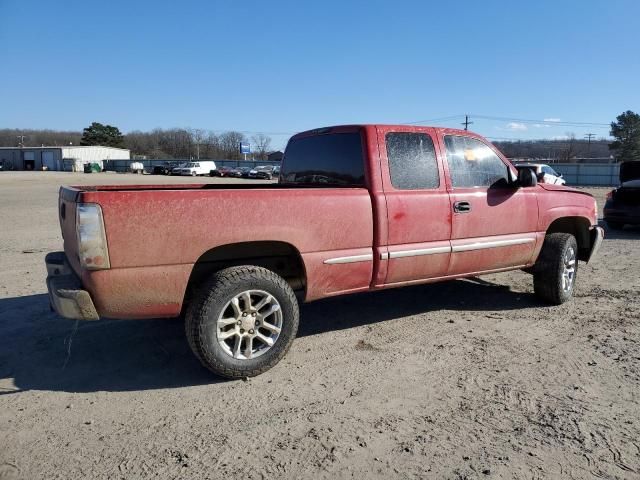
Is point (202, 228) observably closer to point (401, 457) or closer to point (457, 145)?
point (401, 457)

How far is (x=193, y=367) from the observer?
3.97 meters

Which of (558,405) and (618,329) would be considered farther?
(618,329)

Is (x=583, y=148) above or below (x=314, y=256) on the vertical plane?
above

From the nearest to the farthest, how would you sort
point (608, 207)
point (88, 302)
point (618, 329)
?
1. point (88, 302)
2. point (618, 329)
3. point (608, 207)

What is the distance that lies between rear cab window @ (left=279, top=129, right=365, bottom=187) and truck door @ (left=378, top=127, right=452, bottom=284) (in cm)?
23

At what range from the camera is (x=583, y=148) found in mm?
95312

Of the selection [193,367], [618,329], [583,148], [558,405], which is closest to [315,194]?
[193,367]

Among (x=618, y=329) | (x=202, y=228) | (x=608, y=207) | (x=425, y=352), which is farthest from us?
(x=608, y=207)

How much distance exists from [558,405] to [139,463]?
2.65 metres

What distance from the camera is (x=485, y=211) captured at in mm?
4941

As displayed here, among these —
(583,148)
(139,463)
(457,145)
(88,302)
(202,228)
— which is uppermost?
(583,148)

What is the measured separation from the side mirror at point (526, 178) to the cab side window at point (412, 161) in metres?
1.03

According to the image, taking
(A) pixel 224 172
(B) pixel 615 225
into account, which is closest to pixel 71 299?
(B) pixel 615 225

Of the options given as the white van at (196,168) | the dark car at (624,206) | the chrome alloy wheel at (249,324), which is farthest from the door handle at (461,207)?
the white van at (196,168)
